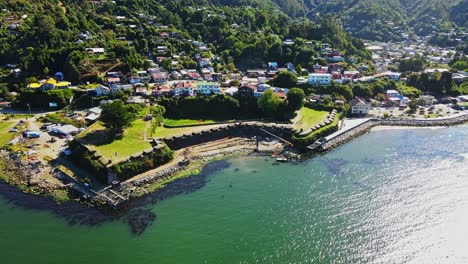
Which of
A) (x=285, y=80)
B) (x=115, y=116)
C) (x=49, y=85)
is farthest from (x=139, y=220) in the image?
(x=285, y=80)

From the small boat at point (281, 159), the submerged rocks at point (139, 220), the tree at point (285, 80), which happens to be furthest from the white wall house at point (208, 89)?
Result: the submerged rocks at point (139, 220)

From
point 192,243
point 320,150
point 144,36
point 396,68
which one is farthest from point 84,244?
point 396,68

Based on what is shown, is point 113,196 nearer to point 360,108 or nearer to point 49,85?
point 49,85

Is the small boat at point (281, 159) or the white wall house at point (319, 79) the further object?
the white wall house at point (319, 79)

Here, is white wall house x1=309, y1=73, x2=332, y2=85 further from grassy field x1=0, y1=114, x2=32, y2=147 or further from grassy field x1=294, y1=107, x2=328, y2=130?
grassy field x1=0, y1=114, x2=32, y2=147

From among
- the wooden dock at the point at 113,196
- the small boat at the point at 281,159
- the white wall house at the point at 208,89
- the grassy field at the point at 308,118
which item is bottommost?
the wooden dock at the point at 113,196

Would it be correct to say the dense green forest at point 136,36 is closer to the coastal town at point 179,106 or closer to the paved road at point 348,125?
the coastal town at point 179,106

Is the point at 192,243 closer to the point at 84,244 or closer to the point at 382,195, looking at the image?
the point at 84,244
